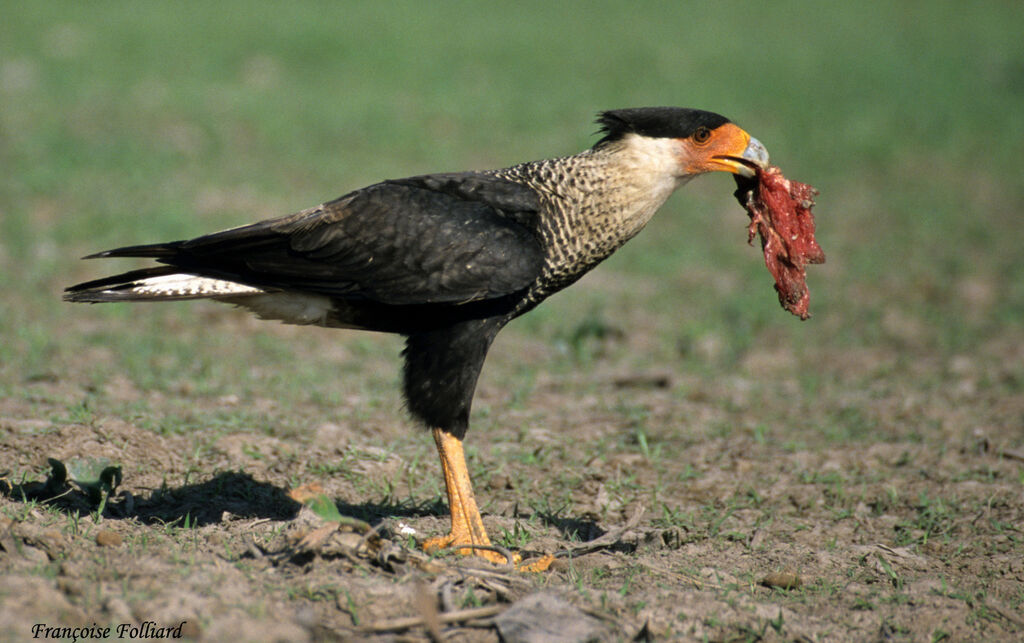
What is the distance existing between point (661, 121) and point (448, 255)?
1.00m

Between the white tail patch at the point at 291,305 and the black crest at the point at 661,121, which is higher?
the black crest at the point at 661,121

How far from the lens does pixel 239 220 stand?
8.45 meters

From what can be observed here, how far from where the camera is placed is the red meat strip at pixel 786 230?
13.0ft

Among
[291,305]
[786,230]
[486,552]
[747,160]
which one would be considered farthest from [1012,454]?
[291,305]

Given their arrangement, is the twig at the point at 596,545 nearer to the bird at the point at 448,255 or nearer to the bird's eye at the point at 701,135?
the bird at the point at 448,255

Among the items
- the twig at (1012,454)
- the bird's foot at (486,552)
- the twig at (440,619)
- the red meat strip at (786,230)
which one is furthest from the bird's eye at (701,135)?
the twig at (1012,454)

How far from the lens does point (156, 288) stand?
386cm

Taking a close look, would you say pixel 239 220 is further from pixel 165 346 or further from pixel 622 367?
pixel 622 367

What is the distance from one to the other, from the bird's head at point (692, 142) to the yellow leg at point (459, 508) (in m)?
1.39

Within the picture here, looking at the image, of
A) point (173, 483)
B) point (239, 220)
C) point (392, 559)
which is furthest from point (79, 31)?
point (392, 559)

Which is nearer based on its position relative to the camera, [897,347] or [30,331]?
[30,331]

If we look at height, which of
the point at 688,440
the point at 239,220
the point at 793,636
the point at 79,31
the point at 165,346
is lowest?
the point at 793,636

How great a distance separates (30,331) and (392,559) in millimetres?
3931

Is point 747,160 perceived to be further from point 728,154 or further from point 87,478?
point 87,478
